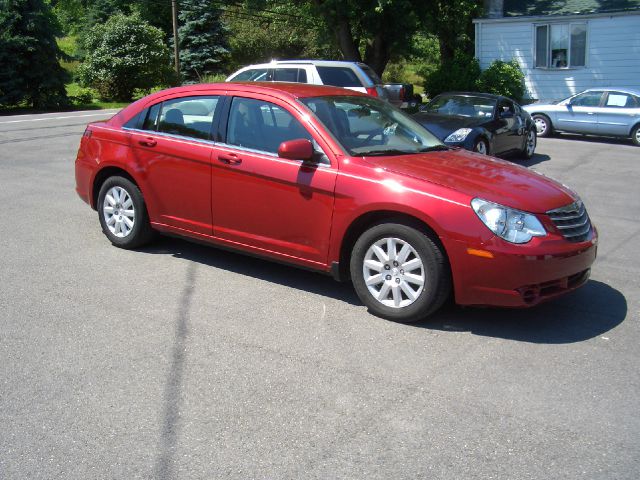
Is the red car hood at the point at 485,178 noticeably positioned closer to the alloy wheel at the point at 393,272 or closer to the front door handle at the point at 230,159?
the alloy wheel at the point at 393,272

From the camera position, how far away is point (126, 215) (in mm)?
7320

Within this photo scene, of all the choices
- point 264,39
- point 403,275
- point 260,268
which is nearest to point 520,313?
point 403,275

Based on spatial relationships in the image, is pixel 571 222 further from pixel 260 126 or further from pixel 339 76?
pixel 339 76

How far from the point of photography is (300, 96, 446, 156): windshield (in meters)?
6.11

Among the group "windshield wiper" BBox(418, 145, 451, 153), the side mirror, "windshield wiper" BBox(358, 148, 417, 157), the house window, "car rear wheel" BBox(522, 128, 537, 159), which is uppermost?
the house window

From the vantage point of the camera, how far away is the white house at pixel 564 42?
24109 mm

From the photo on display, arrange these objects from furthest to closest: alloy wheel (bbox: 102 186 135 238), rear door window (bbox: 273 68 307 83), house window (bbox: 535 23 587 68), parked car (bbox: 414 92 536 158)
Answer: house window (bbox: 535 23 587 68)
rear door window (bbox: 273 68 307 83)
parked car (bbox: 414 92 536 158)
alloy wheel (bbox: 102 186 135 238)

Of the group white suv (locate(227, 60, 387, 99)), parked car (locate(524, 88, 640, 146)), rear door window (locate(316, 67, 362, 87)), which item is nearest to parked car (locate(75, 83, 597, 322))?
white suv (locate(227, 60, 387, 99))

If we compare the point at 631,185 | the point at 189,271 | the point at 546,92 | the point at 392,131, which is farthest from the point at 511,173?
the point at 546,92

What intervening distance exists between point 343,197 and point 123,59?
97.9 ft

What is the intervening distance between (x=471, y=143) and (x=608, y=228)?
15.5 ft

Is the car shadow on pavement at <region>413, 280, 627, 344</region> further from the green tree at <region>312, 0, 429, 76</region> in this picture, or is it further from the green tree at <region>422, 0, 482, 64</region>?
the green tree at <region>422, 0, 482, 64</region>

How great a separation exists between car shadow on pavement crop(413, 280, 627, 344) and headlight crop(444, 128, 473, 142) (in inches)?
290

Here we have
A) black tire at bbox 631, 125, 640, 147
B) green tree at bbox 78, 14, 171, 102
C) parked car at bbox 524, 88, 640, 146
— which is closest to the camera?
black tire at bbox 631, 125, 640, 147
